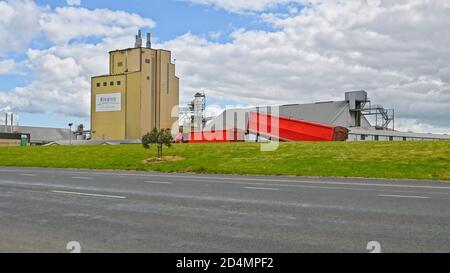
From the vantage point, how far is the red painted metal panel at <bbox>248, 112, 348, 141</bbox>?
42.9 metres

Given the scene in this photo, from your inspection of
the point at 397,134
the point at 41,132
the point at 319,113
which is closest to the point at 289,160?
the point at 397,134

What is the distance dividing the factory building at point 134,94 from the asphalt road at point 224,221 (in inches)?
2253

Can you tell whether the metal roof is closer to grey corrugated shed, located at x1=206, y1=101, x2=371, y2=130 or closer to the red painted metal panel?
grey corrugated shed, located at x1=206, y1=101, x2=371, y2=130

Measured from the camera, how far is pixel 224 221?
29.0 ft

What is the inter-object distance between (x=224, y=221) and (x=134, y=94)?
208 feet

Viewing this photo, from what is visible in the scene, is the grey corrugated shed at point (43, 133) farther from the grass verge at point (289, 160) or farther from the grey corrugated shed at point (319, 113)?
the grass verge at point (289, 160)

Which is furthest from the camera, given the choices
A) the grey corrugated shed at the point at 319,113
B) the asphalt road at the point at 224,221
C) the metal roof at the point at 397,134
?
the grey corrugated shed at the point at 319,113

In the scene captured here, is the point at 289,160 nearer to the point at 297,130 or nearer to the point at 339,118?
the point at 297,130

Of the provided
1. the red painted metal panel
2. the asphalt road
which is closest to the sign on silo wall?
the red painted metal panel

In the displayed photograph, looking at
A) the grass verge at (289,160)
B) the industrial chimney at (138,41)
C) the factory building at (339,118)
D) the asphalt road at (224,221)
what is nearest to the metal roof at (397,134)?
the factory building at (339,118)

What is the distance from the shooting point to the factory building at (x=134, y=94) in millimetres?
70250
